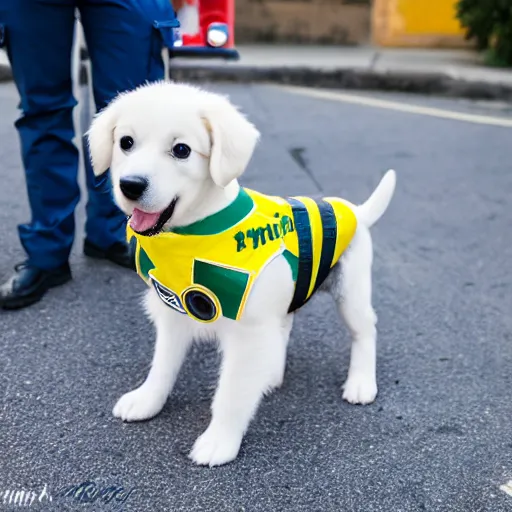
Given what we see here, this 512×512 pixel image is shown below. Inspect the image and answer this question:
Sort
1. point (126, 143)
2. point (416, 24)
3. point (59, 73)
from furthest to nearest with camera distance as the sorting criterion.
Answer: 1. point (416, 24)
2. point (59, 73)
3. point (126, 143)

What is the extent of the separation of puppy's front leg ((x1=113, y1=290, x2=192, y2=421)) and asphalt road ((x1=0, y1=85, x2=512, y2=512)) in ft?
0.14

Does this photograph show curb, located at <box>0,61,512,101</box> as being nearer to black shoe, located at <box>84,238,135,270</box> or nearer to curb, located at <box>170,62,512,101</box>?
curb, located at <box>170,62,512,101</box>

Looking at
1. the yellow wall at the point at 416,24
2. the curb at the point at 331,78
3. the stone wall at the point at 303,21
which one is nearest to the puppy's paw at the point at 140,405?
the curb at the point at 331,78

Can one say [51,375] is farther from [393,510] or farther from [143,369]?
[393,510]

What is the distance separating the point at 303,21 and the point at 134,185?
9292mm

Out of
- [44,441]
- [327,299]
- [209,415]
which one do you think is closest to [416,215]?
[327,299]

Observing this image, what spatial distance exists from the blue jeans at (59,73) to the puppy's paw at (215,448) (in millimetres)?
1034

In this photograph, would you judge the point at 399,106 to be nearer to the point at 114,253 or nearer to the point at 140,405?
the point at 114,253

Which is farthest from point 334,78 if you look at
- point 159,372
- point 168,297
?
point 168,297

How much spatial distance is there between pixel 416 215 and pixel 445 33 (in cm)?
712

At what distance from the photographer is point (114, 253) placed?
3.23 m

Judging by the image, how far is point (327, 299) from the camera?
119 inches

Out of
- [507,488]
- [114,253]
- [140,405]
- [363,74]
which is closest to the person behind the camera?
[507,488]

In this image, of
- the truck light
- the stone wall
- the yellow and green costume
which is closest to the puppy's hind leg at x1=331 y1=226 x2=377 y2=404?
the yellow and green costume
